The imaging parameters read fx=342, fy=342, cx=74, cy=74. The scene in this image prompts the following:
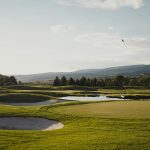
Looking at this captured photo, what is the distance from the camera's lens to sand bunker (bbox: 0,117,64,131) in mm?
35469

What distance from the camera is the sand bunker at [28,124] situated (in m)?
35.5

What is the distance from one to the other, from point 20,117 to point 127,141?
17357 mm

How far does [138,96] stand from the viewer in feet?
283

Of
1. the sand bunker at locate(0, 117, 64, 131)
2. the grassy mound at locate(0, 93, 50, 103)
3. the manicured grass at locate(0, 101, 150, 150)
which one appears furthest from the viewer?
the grassy mound at locate(0, 93, 50, 103)

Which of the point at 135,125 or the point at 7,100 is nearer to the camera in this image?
the point at 135,125

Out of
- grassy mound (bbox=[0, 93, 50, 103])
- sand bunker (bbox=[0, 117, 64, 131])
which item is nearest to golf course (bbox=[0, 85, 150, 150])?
sand bunker (bbox=[0, 117, 64, 131])

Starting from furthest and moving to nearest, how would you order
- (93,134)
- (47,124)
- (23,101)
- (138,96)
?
(138,96) < (23,101) < (47,124) < (93,134)

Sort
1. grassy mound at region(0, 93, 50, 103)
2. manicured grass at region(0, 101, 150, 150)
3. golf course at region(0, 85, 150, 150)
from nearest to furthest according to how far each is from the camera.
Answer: manicured grass at region(0, 101, 150, 150)
golf course at region(0, 85, 150, 150)
grassy mound at region(0, 93, 50, 103)

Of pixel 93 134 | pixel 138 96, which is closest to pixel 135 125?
pixel 93 134

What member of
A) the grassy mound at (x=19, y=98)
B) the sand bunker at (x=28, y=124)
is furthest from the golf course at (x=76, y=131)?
the grassy mound at (x=19, y=98)

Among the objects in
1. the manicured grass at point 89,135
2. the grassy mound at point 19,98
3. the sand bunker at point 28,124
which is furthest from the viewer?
the grassy mound at point 19,98

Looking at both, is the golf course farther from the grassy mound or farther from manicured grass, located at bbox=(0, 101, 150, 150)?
the grassy mound

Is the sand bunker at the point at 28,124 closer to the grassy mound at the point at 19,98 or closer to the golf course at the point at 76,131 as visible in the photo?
the golf course at the point at 76,131

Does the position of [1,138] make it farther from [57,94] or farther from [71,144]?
[57,94]
